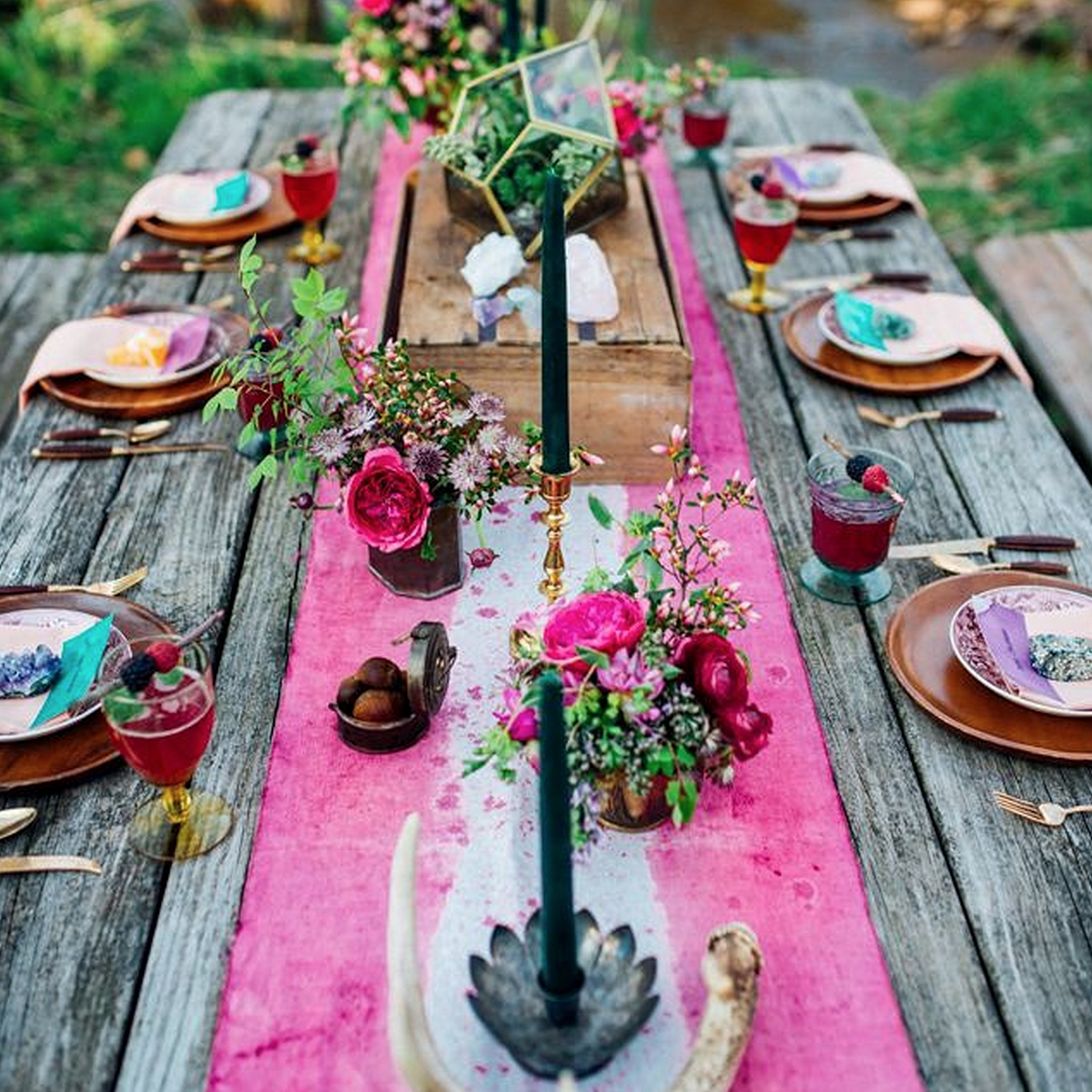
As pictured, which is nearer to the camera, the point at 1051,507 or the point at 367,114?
the point at 1051,507

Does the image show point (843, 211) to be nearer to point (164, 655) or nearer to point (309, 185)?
point (309, 185)

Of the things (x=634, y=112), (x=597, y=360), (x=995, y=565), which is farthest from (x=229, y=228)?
(x=995, y=565)

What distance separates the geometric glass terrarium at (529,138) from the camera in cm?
241

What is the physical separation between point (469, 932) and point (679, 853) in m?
0.26

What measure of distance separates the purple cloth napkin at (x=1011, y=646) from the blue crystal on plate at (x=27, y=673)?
1.20 m

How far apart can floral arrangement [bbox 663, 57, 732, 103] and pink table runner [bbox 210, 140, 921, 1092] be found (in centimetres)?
141

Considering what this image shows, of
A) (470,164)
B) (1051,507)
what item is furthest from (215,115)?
(1051,507)

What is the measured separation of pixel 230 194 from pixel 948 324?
1.55 meters

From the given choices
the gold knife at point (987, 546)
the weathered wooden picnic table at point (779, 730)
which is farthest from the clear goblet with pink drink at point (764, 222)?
the gold knife at point (987, 546)

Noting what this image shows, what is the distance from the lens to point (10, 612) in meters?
1.84

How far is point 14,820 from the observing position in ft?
5.17

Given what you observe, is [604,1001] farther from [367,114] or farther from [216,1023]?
[367,114]

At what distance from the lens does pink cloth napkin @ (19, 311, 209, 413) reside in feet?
7.93

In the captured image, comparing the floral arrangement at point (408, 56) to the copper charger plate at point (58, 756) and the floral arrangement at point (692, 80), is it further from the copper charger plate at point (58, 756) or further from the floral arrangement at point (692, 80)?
the copper charger plate at point (58, 756)
